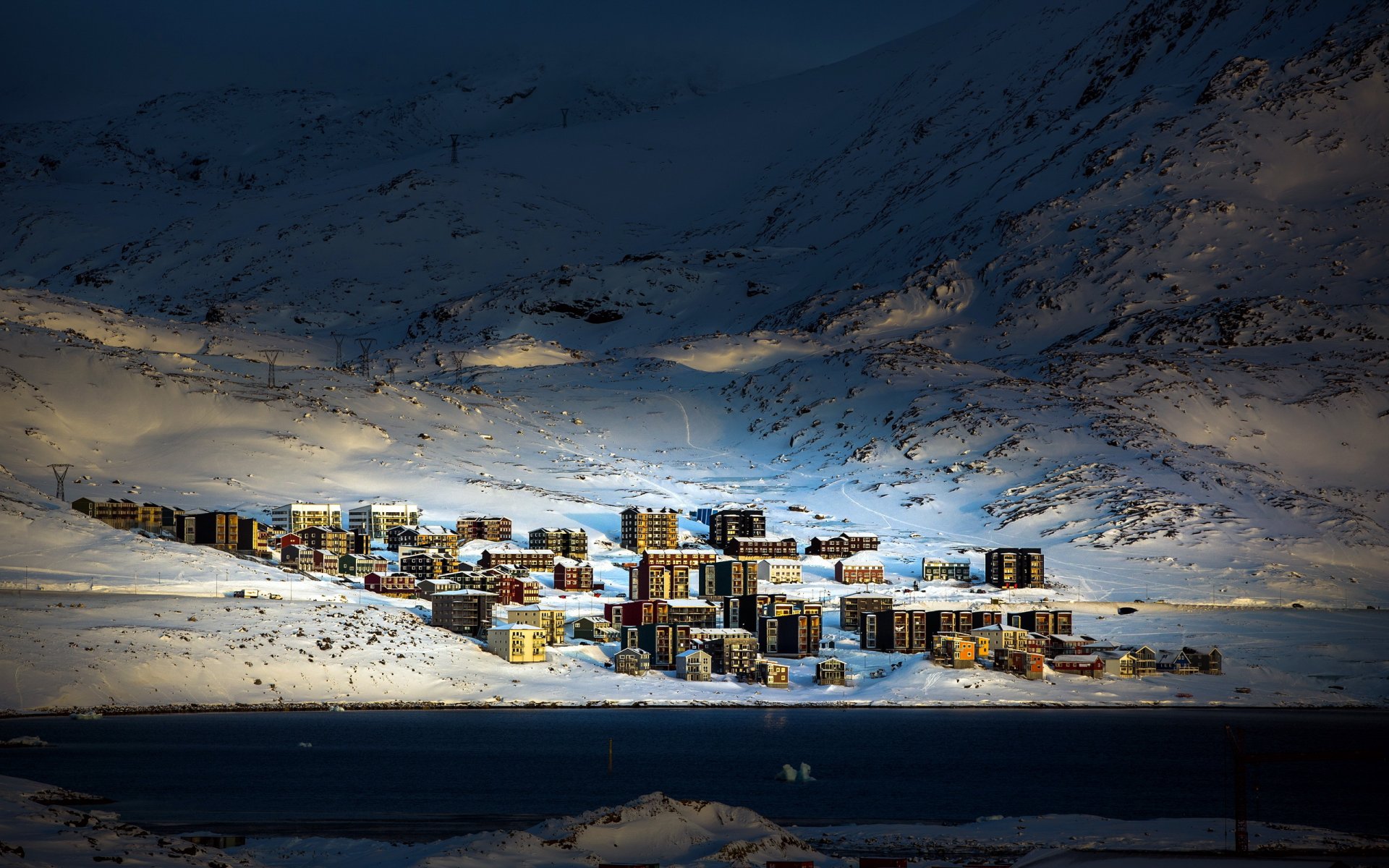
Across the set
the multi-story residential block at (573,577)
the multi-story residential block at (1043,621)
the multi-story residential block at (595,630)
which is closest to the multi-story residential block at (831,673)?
the multi-story residential block at (595,630)

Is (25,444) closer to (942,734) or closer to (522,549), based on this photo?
(522,549)

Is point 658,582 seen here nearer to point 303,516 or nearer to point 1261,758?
point 303,516

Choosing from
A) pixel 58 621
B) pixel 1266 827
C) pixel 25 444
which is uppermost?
pixel 25 444

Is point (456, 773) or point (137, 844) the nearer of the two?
point (137, 844)

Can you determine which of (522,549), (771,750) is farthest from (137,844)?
(522,549)

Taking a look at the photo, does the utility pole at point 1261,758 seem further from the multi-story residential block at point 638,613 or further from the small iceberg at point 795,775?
the multi-story residential block at point 638,613

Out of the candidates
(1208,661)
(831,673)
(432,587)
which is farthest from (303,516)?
(1208,661)
